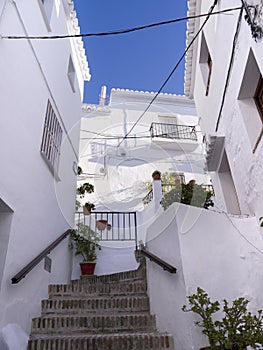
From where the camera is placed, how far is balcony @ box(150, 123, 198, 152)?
36.1 ft

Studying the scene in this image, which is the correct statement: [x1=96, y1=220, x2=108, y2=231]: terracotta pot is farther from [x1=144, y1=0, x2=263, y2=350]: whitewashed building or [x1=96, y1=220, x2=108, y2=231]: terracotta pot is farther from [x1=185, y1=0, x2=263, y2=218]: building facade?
[x1=144, y1=0, x2=263, y2=350]: whitewashed building

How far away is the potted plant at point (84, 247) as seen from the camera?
5.88 m

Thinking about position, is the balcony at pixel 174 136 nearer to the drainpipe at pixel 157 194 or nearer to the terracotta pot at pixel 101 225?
the drainpipe at pixel 157 194

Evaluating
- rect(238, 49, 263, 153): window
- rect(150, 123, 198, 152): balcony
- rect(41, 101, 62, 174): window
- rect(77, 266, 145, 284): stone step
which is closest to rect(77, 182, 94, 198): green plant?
rect(41, 101, 62, 174): window

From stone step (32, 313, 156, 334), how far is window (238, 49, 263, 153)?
266 cm

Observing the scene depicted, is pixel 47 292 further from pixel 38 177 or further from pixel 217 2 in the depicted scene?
pixel 217 2

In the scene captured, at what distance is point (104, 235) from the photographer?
731 centimetres

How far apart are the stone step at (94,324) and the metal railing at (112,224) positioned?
3.42 m

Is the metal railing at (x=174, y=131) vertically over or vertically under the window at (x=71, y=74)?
over

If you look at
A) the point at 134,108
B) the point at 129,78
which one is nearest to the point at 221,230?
the point at 129,78

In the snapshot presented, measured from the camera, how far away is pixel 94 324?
3.48 meters

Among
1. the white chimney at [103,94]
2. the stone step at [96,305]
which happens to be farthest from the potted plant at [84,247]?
the white chimney at [103,94]

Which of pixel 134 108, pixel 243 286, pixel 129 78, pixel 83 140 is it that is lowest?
pixel 243 286

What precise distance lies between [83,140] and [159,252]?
7.35 m
